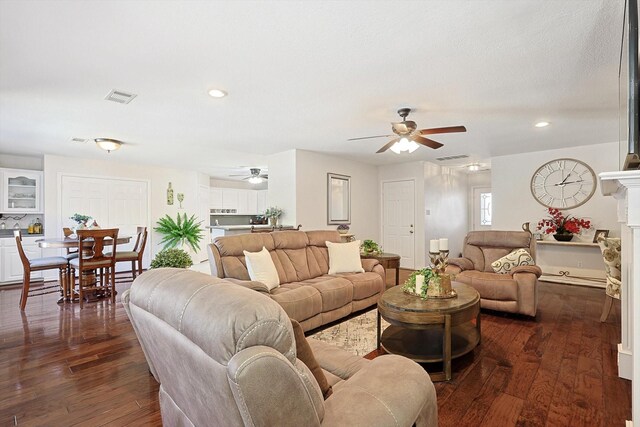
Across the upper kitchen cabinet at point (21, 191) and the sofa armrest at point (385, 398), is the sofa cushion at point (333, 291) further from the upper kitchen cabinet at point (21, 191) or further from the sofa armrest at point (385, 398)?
the upper kitchen cabinet at point (21, 191)

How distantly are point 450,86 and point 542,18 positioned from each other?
972mm

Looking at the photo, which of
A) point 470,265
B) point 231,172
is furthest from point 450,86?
point 231,172

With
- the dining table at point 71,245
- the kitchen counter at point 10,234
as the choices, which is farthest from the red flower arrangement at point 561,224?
the kitchen counter at point 10,234

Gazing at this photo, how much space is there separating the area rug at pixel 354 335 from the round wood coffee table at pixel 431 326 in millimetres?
177

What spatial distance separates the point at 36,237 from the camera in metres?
5.68

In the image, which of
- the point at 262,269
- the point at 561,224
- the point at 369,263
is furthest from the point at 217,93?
the point at 561,224

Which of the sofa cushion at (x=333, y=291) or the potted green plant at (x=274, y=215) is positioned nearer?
the sofa cushion at (x=333, y=291)

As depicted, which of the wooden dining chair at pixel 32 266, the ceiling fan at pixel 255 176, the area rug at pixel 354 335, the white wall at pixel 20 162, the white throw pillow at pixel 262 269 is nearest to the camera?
the area rug at pixel 354 335

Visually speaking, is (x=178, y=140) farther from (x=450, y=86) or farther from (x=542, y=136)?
(x=542, y=136)

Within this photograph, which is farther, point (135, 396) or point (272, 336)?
point (135, 396)

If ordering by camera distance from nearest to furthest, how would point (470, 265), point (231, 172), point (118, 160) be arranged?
point (470, 265) → point (118, 160) → point (231, 172)

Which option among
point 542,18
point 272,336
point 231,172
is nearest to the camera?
point 272,336

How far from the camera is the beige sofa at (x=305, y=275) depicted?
3.06m

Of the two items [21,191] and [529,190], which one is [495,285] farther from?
[21,191]
